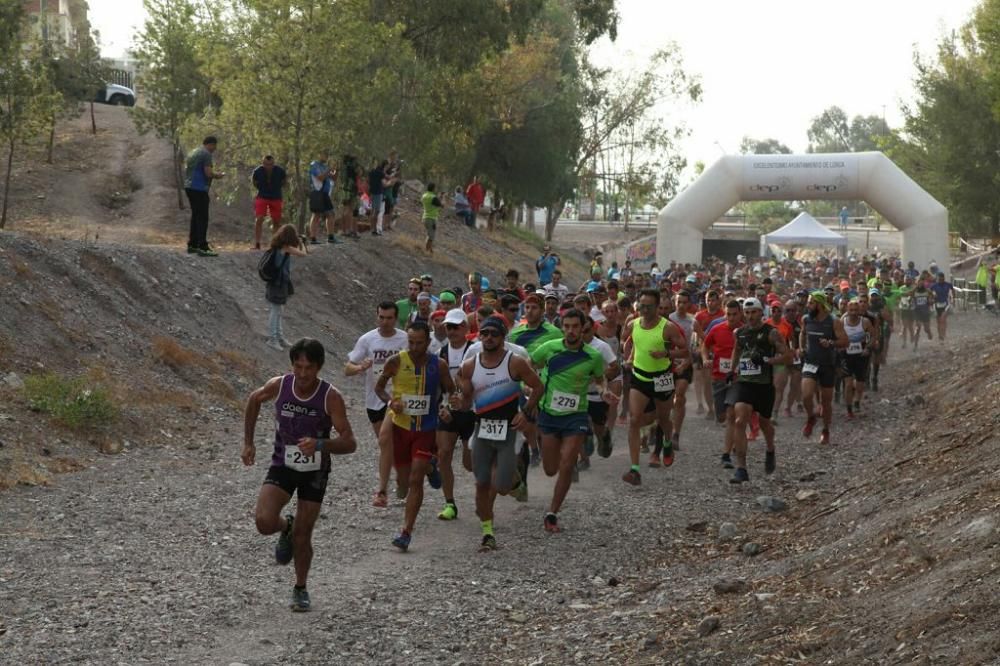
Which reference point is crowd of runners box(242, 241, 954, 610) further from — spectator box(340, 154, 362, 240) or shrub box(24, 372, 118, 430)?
spectator box(340, 154, 362, 240)

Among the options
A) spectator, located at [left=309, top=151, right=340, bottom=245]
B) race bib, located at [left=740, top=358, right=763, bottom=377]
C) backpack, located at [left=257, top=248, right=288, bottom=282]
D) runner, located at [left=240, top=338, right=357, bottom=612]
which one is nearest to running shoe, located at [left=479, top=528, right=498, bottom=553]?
runner, located at [left=240, top=338, right=357, bottom=612]

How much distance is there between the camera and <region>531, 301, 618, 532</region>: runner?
38.1 feet

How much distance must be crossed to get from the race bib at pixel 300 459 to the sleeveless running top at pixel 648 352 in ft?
18.9

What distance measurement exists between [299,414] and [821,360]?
9493 mm

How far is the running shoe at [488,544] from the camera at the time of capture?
10781mm

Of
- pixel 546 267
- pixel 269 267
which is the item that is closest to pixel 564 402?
pixel 269 267

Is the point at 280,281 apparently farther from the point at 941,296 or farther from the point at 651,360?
the point at 941,296

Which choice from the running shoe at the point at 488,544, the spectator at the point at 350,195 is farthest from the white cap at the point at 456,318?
the spectator at the point at 350,195

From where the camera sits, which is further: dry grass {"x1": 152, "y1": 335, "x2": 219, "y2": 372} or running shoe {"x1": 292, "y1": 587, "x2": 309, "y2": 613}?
dry grass {"x1": 152, "y1": 335, "x2": 219, "y2": 372}

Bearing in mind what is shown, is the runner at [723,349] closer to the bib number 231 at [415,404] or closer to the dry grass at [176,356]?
A: the bib number 231 at [415,404]

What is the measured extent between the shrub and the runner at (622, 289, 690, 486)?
17.0 ft

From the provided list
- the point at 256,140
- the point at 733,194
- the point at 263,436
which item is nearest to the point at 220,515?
the point at 263,436

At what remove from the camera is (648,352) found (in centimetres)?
1403

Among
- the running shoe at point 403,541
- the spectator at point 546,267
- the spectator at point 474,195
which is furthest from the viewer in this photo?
the spectator at point 474,195
